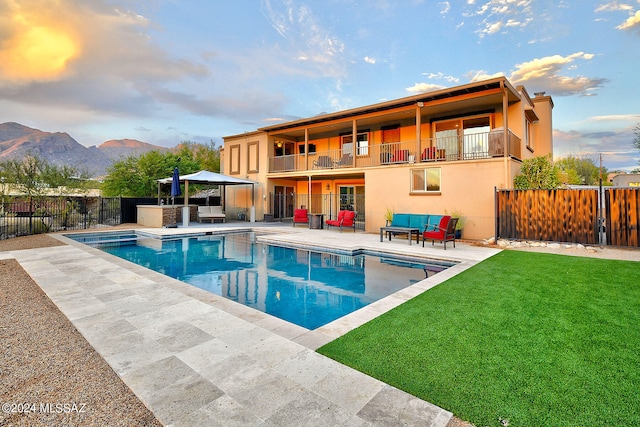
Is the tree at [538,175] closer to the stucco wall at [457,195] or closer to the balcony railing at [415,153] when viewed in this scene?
the stucco wall at [457,195]

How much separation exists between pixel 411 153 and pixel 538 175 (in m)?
5.67

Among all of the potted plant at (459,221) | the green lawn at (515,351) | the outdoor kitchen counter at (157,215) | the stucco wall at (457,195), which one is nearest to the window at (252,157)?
the outdoor kitchen counter at (157,215)

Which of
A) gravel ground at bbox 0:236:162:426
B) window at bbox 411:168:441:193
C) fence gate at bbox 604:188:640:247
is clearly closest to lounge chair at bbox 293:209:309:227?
window at bbox 411:168:441:193

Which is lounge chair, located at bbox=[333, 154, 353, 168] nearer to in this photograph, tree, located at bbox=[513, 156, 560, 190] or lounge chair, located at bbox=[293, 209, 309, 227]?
lounge chair, located at bbox=[293, 209, 309, 227]

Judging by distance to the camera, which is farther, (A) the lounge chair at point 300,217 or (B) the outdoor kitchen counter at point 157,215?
(A) the lounge chair at point 300,217

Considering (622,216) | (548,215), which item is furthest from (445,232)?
(622,216)

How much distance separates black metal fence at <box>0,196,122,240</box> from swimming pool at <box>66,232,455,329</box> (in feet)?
15.2

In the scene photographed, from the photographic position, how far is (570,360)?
106 inches

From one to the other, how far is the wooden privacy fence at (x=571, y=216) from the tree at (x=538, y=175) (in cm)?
91

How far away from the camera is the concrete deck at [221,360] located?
1.99m

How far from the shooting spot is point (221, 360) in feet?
8.89

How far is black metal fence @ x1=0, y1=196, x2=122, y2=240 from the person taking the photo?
42.8 feet

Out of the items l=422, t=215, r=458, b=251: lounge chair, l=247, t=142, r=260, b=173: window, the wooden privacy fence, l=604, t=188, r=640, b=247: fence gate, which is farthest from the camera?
l=247, t=142, r=260, b=173: window

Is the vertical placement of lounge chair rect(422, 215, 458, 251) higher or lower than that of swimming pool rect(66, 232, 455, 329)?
higher
